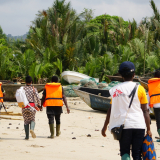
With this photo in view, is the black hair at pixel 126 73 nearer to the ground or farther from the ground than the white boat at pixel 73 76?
farther from the ground

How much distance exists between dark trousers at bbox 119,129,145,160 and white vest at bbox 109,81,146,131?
7 centimetres

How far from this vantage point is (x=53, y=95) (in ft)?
24.5

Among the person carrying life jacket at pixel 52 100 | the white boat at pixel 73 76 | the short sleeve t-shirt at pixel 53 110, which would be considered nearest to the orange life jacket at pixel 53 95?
the person carrying life jacket at pixel 52 100

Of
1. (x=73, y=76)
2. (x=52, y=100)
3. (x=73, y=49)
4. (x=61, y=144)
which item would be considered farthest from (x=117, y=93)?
(x=73, y=49)

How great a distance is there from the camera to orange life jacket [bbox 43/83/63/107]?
7449 mm

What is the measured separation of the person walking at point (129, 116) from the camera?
3438 mm

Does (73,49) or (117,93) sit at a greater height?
(73,49)

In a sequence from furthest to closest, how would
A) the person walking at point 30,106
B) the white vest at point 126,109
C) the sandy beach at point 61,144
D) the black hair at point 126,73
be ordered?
the person walking at point 30,106, the sandy beach at point 61,144, the black hair at point 126,73, the white vest at point 126,109

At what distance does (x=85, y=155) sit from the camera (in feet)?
17.8

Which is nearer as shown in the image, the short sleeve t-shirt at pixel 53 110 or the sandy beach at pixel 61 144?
the sandy beach at pixel 61 144

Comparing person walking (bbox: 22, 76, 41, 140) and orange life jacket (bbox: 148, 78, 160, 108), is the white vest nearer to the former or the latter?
orange life jacket (bbox: 148, 78, 160, 108)

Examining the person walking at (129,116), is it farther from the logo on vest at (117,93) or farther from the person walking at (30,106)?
the person walking at (30,106)

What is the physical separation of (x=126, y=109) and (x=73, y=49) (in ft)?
69.2

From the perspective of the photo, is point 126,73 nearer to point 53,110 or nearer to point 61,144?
point 61,144
